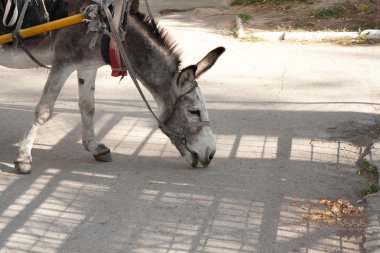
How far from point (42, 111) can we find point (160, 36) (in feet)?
4.17

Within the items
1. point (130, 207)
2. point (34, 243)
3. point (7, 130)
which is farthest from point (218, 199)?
point (7, 130)

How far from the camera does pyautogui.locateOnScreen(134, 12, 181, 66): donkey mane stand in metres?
5.73

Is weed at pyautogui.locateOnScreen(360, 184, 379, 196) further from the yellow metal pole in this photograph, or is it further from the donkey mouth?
the yellow metal pole

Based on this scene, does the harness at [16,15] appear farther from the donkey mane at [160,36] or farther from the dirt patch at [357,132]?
the dirt patch at [357,132]

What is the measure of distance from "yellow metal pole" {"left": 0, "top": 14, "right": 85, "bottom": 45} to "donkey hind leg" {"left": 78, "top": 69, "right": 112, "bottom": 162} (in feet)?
2.39

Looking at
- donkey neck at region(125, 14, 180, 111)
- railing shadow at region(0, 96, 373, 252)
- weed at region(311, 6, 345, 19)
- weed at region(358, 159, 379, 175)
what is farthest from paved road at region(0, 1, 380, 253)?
weed at region(311, 6, 345, 19)

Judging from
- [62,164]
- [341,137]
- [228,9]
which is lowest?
[228,9]

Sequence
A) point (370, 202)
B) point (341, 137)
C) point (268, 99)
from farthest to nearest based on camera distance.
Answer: point (268, 99) → point (341, 137) → point (370, 202)

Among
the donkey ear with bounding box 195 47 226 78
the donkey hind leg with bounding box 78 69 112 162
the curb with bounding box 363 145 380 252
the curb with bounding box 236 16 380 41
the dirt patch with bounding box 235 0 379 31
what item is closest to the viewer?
the curb with bounding box 363 145 380 252

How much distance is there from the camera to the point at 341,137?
22.9 ft

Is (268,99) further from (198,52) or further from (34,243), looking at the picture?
(34,243)

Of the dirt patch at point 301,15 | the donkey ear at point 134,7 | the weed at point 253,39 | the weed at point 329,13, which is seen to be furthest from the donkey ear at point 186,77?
the weed at point 329,13

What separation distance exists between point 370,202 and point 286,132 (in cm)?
205

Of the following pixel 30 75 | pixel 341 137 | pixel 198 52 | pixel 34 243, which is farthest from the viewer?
pixel 198 52
